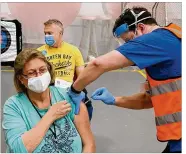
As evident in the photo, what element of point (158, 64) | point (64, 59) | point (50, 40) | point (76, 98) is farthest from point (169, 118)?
point (50, 40)

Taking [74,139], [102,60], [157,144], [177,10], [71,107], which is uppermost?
[177,10]

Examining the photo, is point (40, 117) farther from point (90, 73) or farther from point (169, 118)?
point (169, 118)

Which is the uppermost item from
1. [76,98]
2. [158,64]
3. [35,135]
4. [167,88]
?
[158,64]

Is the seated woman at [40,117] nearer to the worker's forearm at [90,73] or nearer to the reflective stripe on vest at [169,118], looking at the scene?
the worker's forearm at [90,73]

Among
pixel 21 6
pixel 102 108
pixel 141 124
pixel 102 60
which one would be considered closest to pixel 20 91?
pixel 102 60

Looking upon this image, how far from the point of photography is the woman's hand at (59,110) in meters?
1.70

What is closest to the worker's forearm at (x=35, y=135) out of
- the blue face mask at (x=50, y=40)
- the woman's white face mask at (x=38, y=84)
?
the woman's white face mask at (x=38, y=84)

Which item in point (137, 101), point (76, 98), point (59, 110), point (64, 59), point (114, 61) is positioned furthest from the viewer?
point (64, 59)

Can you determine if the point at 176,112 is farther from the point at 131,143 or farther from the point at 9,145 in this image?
the point at 131,143

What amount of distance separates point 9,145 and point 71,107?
40 cm

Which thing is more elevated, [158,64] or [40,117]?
[158,64]

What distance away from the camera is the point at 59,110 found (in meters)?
1.72

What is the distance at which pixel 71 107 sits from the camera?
5.85ft

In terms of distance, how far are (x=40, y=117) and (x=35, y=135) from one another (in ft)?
0.47
